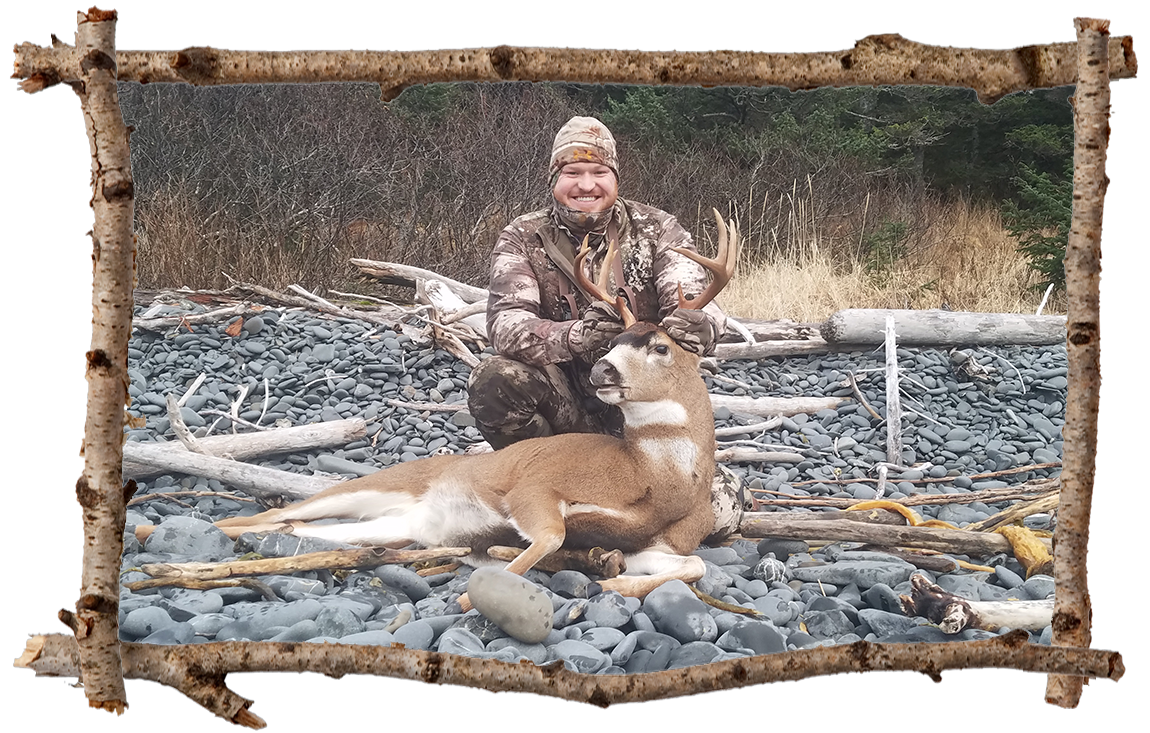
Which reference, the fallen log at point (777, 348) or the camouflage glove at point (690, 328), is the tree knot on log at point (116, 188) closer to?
the camouflage glove at point (690, 328)

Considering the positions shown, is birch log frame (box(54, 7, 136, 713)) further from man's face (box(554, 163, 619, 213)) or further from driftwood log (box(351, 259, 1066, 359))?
man's face (box(554, 163, 619, 213))

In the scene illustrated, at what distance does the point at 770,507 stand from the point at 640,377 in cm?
68

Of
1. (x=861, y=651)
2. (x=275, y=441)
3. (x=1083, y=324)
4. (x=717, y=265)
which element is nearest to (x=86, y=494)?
(x=275, y=441)

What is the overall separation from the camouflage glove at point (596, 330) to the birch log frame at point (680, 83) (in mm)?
765

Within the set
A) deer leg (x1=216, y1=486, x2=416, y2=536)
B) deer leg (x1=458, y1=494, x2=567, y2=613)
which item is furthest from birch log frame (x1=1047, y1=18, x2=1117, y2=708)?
deer leg (x1=216, y1=486, x2=416, y2=536)

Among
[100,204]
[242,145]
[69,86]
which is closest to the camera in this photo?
[100,204]

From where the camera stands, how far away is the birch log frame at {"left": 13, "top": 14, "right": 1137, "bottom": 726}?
138 inches

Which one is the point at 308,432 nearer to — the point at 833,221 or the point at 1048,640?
the point at 833,221

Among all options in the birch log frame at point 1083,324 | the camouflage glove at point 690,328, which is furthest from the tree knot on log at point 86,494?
the birch log frame at point 1083,324

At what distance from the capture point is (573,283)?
378cm

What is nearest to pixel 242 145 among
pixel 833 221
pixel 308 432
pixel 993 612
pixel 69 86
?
pixel 69 86

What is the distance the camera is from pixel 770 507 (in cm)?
392

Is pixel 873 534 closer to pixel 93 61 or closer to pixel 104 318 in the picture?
pixel 104 318

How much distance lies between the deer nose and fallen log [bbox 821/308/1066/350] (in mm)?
799
